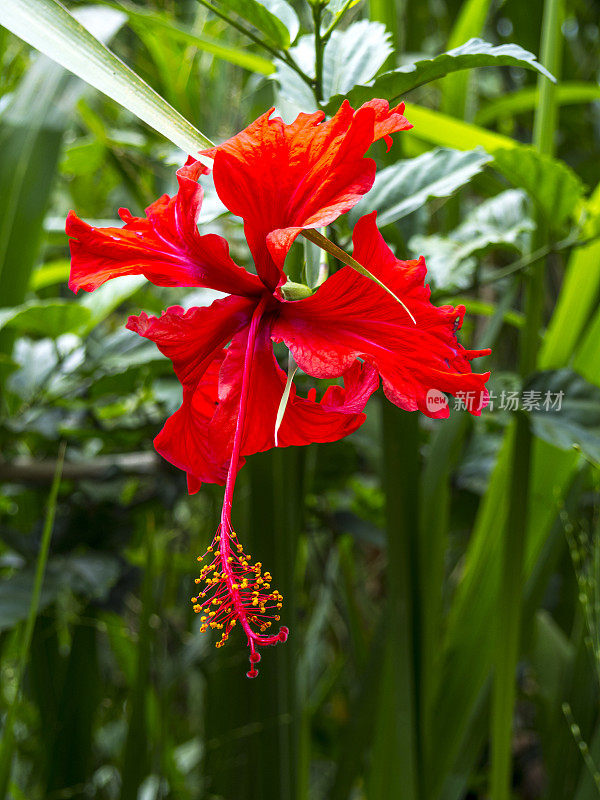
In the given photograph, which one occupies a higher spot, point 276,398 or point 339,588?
point 276,398

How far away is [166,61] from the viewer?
25.3 inches

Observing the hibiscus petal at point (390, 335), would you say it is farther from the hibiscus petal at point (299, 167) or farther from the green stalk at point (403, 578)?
the green stalk at point (403, 578)

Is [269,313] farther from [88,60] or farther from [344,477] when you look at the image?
[344,477]

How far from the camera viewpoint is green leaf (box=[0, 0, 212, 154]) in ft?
0.65

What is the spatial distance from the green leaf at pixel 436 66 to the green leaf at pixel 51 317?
0.78ft

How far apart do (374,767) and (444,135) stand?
0.42 m

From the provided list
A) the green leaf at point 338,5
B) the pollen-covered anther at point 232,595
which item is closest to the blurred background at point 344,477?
the green leaf at point 338,5

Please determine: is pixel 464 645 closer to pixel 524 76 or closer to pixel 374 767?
pixel 374 767

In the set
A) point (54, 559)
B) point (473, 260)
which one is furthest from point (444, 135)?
point (54, 559)

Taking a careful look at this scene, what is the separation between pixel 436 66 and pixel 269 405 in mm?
142

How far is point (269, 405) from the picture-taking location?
9.9 inches

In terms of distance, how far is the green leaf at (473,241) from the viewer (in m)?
0.41

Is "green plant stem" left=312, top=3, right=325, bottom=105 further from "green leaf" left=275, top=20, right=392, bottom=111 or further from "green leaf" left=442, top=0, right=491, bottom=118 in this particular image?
"green leaf" left=442, top=0, right=491, bottom=118

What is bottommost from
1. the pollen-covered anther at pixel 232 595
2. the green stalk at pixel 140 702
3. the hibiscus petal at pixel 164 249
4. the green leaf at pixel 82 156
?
the green stalk at pixel 140 702
